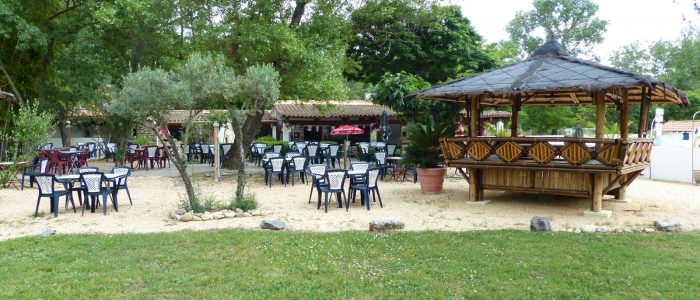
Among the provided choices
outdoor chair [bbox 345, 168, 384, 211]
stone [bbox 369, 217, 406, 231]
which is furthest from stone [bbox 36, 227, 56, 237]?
outdoor chair [bbox 345, 168, 384, 211]

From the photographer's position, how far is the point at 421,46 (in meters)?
20.0

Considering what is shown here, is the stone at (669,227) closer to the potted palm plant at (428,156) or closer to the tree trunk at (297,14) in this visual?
the potted palm plant at (428,156)

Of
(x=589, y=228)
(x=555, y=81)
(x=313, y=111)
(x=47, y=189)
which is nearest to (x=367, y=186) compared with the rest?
(x=555, y=81)

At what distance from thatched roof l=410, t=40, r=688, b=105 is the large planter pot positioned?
1549 millimetres

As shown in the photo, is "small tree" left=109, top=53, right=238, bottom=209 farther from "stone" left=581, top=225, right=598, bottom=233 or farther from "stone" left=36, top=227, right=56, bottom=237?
"stone" left=581, top=225, right=598, bottom=233

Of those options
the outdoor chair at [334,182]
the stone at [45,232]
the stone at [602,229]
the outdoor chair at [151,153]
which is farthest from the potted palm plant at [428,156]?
the outdoor chair at [151,153]

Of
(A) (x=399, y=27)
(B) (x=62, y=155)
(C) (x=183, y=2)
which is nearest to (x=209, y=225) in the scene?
(C) (x=183, y=2)

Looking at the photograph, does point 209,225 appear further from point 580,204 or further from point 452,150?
point 580,204

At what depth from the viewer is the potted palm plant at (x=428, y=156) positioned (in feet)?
36.5

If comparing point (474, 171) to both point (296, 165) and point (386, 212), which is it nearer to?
point (386, 212)

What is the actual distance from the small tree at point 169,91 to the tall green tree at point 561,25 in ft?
127

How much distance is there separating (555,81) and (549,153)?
3.96 ft

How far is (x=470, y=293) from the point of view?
14.9 ft

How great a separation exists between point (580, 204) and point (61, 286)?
28.2 feet
